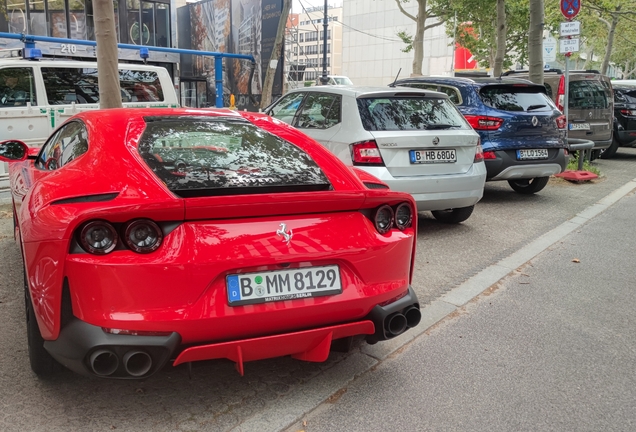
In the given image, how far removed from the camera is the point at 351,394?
3.22 metres

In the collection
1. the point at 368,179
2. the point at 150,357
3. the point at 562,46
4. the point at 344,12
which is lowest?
the point at 150,357

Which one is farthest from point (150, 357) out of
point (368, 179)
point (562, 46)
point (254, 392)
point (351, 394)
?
point (562, 46)

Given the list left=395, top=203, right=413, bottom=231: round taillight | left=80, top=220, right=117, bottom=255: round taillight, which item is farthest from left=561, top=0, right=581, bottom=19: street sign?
left=80, top=220, right=117, bottom=255: round taillight

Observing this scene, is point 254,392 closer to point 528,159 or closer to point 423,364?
point 423,364

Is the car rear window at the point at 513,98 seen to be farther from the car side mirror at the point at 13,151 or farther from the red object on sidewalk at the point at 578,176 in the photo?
the car side mirror at the point at 13,151

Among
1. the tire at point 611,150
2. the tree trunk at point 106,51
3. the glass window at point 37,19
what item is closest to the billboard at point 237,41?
the glass window at point 37,19

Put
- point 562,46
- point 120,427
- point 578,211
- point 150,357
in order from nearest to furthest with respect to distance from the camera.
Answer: point 150,357 → point 120,427 → point 578,211 → point 562,46

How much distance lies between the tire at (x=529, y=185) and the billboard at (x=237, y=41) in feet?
84.3

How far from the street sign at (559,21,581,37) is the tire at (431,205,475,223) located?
6368 mm

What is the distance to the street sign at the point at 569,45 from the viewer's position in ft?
38.7

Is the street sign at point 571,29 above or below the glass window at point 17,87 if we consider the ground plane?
above

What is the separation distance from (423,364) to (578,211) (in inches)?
227

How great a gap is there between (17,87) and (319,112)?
549 centimetres

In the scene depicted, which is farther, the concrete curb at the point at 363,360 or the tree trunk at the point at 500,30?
the tree trunk at the point at 500,30
